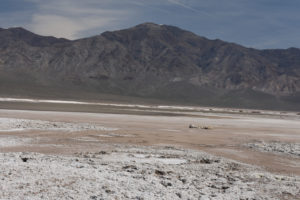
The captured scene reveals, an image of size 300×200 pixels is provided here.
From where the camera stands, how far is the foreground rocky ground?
8875 millimetres

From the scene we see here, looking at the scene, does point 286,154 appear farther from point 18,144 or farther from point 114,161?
point 18,144

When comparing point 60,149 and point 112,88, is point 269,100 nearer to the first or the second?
point 112,88

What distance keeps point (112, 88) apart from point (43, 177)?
519 feet

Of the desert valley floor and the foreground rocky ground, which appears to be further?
the desert valley floor

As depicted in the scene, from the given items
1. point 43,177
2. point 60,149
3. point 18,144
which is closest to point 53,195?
point 43,177

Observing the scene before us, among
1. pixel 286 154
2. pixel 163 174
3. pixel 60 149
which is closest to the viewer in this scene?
pixel 163 174

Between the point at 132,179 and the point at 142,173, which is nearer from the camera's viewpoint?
the point at 132,179

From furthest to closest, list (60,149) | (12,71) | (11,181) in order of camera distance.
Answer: (12,71), (60,149), (11,181)

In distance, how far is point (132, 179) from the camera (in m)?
10.1

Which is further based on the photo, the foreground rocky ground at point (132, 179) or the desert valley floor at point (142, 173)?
the desert valley floor at point (142, 173)

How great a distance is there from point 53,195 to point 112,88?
159546 millimetres

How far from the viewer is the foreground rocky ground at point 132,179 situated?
888 centimetres

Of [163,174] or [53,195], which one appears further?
[163,174]

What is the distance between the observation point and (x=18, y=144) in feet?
54.0
